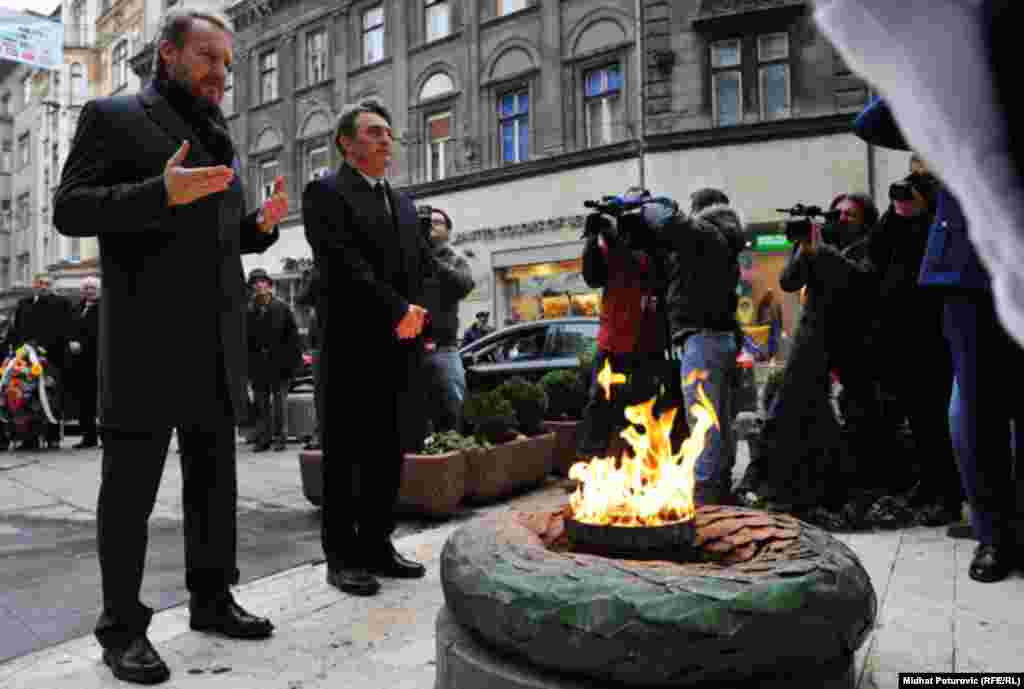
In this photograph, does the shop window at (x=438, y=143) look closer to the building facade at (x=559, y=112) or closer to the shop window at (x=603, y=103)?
the building facade at (x=559, y=112)

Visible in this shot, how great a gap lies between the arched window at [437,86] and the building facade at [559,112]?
45 millimetres

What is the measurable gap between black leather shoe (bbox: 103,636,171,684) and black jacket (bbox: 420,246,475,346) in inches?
153

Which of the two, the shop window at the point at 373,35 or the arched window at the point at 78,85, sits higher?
the arched window at the point at 78,85

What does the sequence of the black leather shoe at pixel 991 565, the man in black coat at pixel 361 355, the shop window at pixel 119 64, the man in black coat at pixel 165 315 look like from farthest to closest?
the shop window at pixel 119 64 → the man in black coat at pixel 361 355 → the black leather shoe at pixel 991 565 → the man in black coat at pixel 165 315

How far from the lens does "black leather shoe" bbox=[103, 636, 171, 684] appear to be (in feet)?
7.99

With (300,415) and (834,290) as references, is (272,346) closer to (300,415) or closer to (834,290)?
(300,415)

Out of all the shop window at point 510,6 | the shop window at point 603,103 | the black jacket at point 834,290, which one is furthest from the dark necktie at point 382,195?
the shop window at point 510,6

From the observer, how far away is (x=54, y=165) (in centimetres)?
4184

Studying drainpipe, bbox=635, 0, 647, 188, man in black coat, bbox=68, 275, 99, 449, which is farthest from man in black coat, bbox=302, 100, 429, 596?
drainpipe, bbox=635, 0, 647, 188

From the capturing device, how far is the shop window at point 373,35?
A: 23.5 m

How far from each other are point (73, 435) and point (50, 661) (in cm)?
1124

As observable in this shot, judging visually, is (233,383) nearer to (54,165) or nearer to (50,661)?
(50,661)

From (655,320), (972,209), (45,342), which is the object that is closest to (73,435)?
(45,342)

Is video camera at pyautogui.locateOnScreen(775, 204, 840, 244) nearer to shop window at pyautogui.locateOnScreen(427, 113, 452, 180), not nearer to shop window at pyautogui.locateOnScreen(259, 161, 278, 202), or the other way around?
shop window at pyautogui.locateOnScreen(427, 113, 452, 180)
